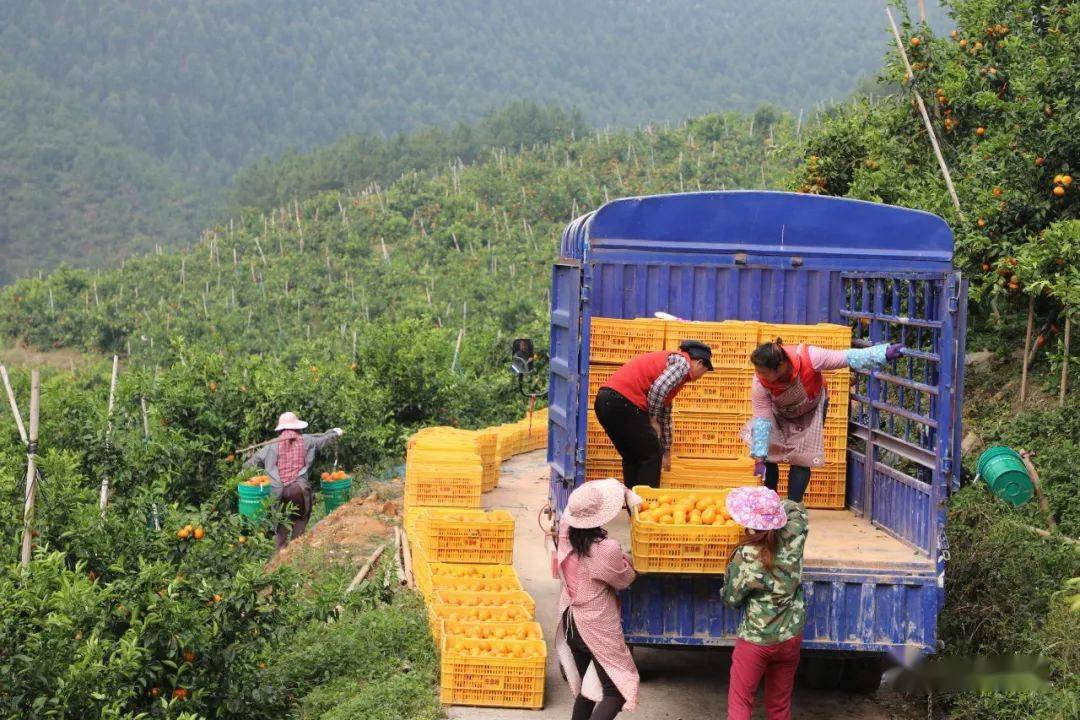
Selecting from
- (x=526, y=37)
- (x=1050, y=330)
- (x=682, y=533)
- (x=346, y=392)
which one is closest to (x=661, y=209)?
(x=682, y=533)

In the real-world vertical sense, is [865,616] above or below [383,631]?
above

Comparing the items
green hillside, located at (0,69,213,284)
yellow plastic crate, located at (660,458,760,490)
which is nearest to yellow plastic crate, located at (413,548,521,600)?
Result: yellow plastic crate, located at (660,458,760,490)

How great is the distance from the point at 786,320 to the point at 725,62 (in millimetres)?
110911

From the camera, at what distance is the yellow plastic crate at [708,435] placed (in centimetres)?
931

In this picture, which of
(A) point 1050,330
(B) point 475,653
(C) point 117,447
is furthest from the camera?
Result: (C) point 117,447

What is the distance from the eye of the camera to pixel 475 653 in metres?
7.98

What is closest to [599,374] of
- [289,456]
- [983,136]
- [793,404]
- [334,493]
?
[793,404]

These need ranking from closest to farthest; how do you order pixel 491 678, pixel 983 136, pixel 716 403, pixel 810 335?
pixel 491 678, pixel 810 335, pixel 716 403, pixel 983 136

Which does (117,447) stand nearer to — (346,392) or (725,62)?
(346,392)

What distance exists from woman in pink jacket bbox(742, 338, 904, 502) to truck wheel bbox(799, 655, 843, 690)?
1.10 m

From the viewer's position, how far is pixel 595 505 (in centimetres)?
685

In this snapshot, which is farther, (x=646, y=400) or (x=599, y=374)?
(x=599, y=374)

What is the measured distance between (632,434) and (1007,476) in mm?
3049

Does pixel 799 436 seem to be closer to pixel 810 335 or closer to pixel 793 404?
pixel 793 404
